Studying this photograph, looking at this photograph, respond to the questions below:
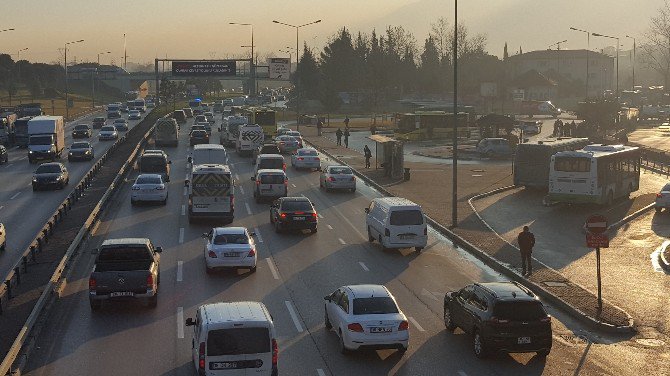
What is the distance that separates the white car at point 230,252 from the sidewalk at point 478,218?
8303 millimetres

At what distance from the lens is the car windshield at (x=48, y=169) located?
175 ft

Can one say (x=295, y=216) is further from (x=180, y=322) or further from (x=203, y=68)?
(x=203, y=68)

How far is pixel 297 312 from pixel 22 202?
27223mm

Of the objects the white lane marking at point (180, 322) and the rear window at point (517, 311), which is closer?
the rear window at point (517, 311)

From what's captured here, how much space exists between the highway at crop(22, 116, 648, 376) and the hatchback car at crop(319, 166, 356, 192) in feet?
31.9

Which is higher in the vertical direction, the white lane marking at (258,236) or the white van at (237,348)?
the white van at (237,348)

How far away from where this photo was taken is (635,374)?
20.5 m

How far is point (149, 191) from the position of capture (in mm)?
46438

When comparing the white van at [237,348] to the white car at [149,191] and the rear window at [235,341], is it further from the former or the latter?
the white car at [149,191]

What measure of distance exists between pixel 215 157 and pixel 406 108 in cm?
11018

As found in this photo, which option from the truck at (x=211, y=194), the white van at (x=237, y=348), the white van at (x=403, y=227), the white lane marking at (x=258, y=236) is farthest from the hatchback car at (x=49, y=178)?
the white van at (x=237, y=348)

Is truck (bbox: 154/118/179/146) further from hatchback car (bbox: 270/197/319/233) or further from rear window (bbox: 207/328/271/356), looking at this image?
rear window (bbox: 207/328/271/356)

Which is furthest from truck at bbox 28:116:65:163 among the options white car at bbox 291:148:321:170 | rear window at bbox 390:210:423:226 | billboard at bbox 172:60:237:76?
billboard at bbox 172:60:237:76

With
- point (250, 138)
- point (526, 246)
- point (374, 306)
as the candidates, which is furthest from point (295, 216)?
point (250, 138)
